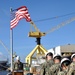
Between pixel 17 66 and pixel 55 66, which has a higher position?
pixel 17 66

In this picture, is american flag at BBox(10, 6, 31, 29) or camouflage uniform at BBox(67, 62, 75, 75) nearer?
camouflage uniform at BBox(67, 62, 75, 75)

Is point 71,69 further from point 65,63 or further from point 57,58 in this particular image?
point 57,58

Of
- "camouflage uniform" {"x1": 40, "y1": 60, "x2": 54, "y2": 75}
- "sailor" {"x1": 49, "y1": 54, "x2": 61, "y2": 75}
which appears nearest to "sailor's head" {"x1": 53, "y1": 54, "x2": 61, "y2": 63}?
"sailor" {"x1": 49, "y1": 54, "x2": 61, "y2": 75}

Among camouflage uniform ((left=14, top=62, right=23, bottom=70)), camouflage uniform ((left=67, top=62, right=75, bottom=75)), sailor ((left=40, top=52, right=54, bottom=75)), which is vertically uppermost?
camouflage uniform ((left=14, top=62, right=23, bottom=70))

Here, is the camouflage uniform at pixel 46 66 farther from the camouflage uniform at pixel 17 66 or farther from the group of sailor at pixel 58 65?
the camouflage uniform at pixel 17 66

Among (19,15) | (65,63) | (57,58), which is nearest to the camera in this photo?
(65,63)

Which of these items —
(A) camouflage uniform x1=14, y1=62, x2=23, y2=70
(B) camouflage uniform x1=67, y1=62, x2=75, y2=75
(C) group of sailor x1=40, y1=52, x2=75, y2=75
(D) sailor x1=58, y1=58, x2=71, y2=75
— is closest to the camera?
(B) camouflage uniform x1=67, y1=62, x2=75, y2=75

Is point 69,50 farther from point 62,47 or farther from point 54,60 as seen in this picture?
point 54,60

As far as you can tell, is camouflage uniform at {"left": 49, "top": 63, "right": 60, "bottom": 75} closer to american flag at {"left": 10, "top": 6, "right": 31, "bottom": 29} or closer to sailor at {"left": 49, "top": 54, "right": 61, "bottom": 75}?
sailor at {"left": 49, "top": 54, "right": 61, "bottom": 75}

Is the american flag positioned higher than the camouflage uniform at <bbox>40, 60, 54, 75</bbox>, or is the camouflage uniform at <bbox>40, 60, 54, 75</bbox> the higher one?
the american flag

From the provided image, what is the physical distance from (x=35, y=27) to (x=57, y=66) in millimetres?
75223

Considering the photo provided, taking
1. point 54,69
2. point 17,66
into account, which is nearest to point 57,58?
point 54,69

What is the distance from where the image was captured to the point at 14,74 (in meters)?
17.6

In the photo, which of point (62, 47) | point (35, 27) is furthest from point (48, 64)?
point (35, 27)
